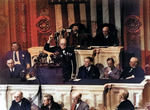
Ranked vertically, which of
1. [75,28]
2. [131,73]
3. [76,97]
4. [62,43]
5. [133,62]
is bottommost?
[76,97]

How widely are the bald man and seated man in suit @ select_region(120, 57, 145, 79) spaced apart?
58 centimetres

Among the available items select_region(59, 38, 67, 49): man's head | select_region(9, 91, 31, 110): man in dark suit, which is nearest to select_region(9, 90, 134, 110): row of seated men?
select_region(9, 91, 31, 110): man in dark suit

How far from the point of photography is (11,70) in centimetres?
283

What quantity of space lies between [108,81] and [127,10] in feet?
2.73

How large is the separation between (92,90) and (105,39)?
60cm

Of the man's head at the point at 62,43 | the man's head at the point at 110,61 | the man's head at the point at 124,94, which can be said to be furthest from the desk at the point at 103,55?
the man's head at the point at 124,94

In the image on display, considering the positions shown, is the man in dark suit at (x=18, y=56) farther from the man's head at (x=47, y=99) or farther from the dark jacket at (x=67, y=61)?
the man's head at (x=47, y=99)

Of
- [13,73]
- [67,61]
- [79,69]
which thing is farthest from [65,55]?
[13,73]

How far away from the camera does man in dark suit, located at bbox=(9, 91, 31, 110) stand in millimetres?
2775

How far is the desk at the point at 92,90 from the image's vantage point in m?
2.69

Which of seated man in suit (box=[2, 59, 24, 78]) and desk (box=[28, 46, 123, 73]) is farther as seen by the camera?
seated man in suit (box=[2, 59, 24, 78])

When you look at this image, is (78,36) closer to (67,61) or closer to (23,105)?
(67,61)

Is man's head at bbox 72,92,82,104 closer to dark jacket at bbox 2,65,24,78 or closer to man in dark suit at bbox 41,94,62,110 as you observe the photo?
man in dark suit at bbox 41,94,62,110

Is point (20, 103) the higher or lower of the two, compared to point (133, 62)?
lower
